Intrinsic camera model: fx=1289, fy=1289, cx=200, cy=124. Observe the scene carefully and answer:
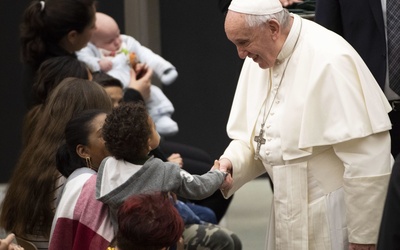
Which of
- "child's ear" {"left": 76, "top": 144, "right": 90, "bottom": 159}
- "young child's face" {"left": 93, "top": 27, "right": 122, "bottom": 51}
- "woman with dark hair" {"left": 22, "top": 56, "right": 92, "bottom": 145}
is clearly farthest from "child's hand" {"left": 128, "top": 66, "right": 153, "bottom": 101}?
"child's ear" {"left": 76, "top": 144, "right": 90, "bottom": 159}

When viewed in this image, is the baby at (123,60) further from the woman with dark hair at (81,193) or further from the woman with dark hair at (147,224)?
the woman with dark hair at (147,224)

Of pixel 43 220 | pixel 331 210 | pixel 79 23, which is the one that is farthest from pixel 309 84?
pixel 79 23

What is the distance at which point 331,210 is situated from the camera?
5.75 meters

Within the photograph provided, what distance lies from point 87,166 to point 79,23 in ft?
5.80

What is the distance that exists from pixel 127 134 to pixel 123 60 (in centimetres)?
285

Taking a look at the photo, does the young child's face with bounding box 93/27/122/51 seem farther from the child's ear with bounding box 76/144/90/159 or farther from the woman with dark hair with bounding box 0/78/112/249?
the child's ear with bounding box 76/144/90/159

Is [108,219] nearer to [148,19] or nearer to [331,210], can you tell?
[331,210]

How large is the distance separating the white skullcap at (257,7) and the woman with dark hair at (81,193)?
0.85 metres

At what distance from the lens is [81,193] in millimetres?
5797

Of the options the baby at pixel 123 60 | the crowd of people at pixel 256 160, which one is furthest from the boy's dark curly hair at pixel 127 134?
the baby at pixel 123 60

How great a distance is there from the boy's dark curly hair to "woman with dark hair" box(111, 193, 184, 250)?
51cm

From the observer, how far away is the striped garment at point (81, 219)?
5.72 meters

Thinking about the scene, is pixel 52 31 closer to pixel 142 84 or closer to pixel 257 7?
pixel 142 84

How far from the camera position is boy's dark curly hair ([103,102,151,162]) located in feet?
18.1
